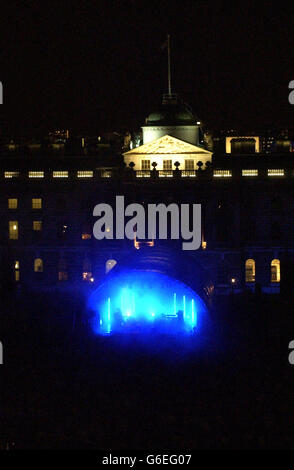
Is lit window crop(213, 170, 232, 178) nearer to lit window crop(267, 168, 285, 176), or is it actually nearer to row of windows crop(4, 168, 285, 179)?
row of windows crop(4, 168, 285, 179)

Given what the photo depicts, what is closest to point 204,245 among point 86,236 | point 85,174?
point 86,236

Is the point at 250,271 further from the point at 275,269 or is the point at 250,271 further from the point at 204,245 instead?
the point at 204,245

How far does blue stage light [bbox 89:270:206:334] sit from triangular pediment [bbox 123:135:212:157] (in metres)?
17.0

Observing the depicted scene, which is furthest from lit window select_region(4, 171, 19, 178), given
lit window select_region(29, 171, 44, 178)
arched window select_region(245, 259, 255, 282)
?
arched window select_region(245, 259, 255, 282)

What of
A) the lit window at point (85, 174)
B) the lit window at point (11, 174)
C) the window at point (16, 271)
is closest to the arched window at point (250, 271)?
the lit window at point (85, 174)

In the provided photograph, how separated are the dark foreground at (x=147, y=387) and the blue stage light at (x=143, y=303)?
2.63 m

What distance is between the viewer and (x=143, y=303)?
198 feet

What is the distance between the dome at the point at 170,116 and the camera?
7594 cm

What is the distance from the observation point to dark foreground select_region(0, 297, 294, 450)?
29828mm

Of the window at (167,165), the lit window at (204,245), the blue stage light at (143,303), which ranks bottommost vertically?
the blue stage light at (143,303)

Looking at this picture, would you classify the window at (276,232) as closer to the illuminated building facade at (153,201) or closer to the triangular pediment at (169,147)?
the illuminated building facade at (153,201)

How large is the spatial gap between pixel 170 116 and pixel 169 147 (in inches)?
144

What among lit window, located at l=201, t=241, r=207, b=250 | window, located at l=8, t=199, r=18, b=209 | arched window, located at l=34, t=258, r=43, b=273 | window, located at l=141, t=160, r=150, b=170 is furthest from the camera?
window, located at l=141, t=160, r=150, b=170
